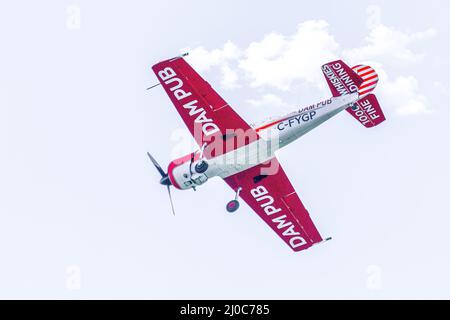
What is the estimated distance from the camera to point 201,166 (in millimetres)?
25453

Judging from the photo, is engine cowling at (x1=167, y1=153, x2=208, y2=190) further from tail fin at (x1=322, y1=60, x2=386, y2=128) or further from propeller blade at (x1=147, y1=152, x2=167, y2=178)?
tail fin at (x1=322, y1=60, x2=386, y2=128)

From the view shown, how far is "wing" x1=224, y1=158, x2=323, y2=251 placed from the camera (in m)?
26.9

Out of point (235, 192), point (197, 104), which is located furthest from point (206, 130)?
point (235, 192)

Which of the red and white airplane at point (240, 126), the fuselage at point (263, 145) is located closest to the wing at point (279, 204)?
the red and white airplane at point (240, 126)

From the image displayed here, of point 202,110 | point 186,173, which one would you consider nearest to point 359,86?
point 202,110

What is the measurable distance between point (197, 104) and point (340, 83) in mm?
4596

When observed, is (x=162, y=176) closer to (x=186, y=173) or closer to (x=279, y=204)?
(x=186, y=173)

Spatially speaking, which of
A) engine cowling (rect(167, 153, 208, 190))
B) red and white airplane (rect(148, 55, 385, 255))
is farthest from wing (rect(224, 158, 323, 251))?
engine cowling (rect(167, 153, 208, 190))

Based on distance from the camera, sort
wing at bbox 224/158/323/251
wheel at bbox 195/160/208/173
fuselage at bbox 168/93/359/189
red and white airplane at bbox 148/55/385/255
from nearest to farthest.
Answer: red and white airplane at bbox 148/55/385/255 → fuselage at bbox 168/93/359/189 → wheel at bbox 195/160/208/173 → wing at bbox 224/158/323/251

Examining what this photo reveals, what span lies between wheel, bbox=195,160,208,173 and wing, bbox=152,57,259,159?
296 millimetres

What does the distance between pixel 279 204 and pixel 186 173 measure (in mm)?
3723

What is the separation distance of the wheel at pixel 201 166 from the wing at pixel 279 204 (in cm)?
144

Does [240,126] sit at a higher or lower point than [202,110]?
lower

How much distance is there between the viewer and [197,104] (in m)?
24.3
